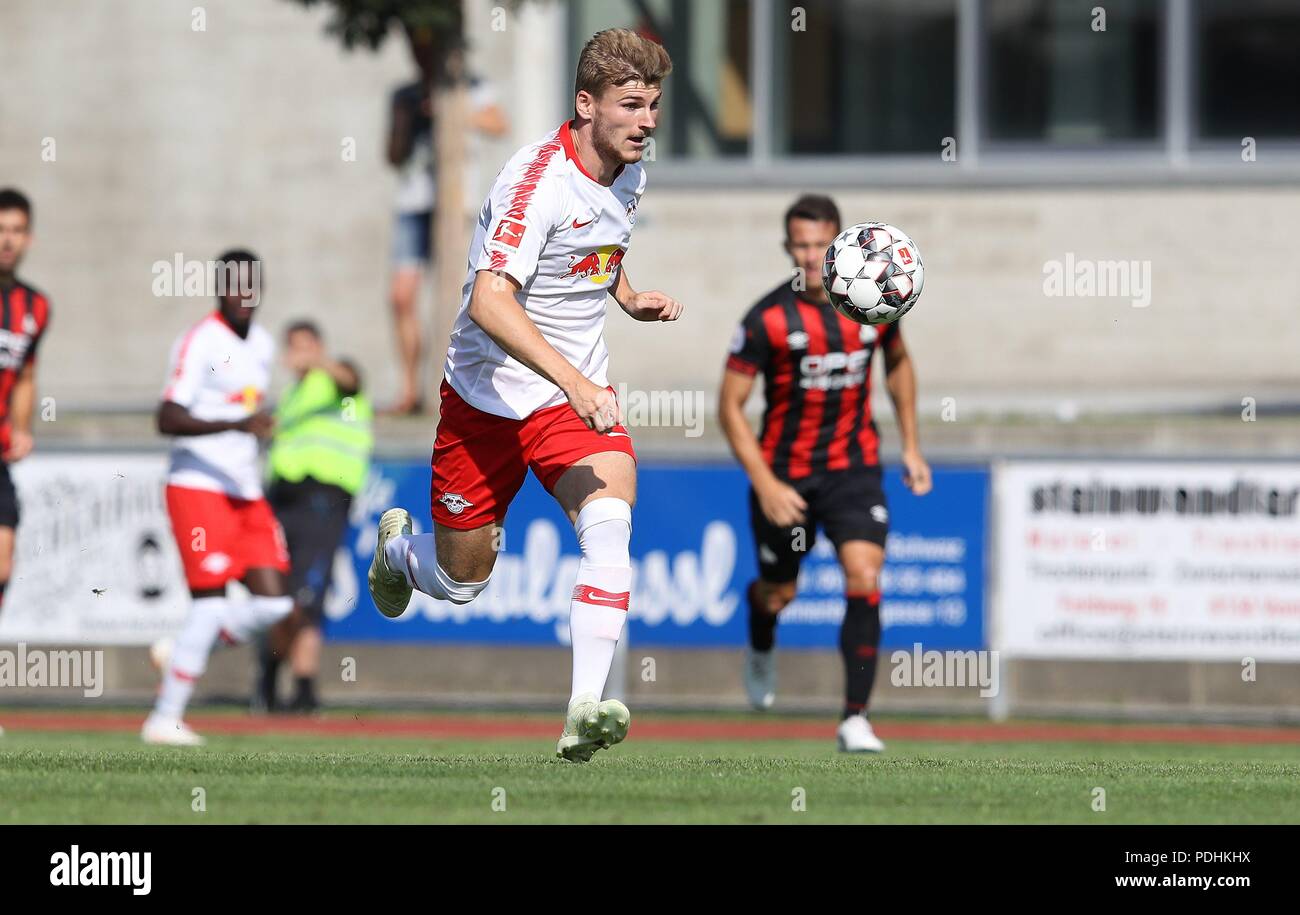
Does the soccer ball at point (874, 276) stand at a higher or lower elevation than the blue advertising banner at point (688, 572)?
higher

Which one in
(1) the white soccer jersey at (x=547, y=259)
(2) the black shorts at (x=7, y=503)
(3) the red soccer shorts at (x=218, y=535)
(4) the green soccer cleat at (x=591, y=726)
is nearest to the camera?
(4) the green soccer cleat at (x=591, y=726)

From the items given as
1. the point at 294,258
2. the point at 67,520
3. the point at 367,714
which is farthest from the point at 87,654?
the point at 294,258

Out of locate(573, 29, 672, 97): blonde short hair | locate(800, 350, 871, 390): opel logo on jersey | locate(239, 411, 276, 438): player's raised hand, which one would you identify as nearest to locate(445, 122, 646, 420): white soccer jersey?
locate(573, 29, 672, 97): blonde short hair

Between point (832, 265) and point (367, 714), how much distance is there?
5.83m

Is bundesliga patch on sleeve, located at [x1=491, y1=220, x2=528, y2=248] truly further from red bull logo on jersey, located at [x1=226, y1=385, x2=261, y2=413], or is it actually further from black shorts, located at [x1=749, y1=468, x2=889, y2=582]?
red bull logo on jersey, located at [x1=226, y1=385, x2=261, y2=413]

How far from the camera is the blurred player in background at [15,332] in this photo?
36.3 feet

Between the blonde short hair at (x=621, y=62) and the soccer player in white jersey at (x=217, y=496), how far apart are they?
4619mm

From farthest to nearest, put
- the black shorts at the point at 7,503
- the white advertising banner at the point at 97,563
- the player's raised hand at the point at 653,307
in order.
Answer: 1. the white advertising banner at the point at 97,563
2. the black shorts at the point at 7,503
3. the player's raised hand at the point at 653,307

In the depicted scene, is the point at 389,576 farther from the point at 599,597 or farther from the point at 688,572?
the point at 688,572

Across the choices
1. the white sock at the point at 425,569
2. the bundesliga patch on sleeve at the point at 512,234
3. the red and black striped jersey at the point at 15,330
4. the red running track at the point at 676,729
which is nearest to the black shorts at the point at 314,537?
the red running track at the point at 676,729

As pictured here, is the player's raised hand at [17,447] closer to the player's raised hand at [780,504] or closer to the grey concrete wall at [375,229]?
the player's raised hand at [780,504]

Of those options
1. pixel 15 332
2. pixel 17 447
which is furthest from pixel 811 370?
pixel 15 332

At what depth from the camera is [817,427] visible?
10.1 metres

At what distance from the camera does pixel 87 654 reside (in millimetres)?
13906
